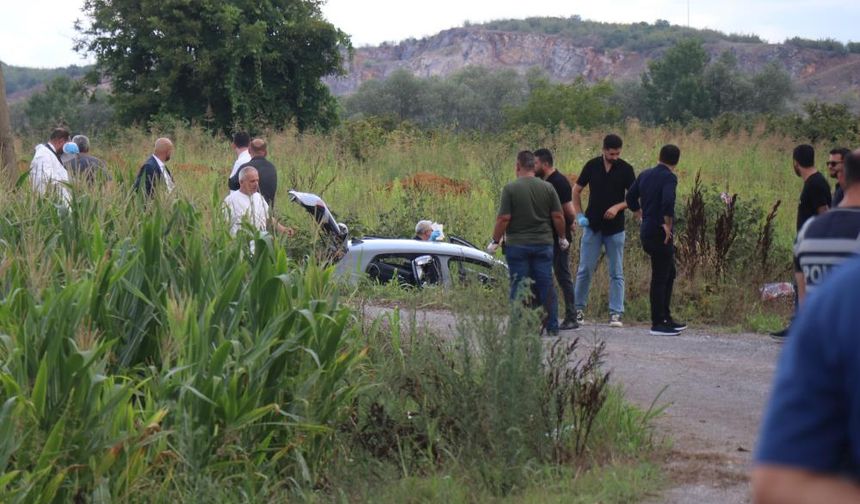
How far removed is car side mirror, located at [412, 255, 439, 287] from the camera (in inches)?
526

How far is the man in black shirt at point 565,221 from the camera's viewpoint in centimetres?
1159

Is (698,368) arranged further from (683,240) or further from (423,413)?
(683,240)

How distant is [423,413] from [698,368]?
3.80m

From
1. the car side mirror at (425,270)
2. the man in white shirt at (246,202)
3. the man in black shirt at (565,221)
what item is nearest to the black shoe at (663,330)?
the man in black shirt at (565,221)

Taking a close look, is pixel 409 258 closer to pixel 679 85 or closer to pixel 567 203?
pixel 567 203

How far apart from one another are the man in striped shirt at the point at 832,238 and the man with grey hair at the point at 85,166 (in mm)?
5951

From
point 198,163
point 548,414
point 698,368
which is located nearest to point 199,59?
point 198,163

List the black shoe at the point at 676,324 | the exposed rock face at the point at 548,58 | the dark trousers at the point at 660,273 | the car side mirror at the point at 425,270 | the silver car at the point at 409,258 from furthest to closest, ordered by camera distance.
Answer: the exposed rock face at the point at 548,58 < the car side mirror at the point at 425,270 < the silver car at the point at 409,258 < the black shoe at the point at 676,324 < the dark trousers at the point at 660,273

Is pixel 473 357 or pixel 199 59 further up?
pixel 199 59

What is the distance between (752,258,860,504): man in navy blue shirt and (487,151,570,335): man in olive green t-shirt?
847cm

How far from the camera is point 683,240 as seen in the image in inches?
575

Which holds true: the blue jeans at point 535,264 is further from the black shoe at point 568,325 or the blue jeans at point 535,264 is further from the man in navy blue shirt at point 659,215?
the man in navy blue shirt at point 659,215

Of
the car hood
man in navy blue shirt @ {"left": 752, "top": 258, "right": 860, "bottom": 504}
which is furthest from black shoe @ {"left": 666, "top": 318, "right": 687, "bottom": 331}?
man in navy blue shirt @ {"left": 752, "top": 258, "right": 860, "bottom": 504}

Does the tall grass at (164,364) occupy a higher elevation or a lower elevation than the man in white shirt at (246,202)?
lower
